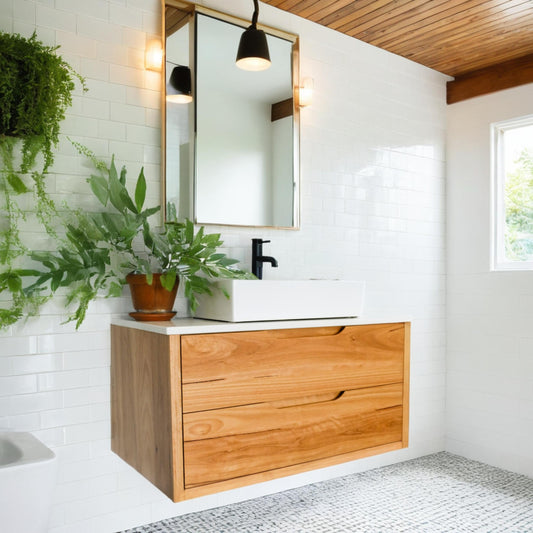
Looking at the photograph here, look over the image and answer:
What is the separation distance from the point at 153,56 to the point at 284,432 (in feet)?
5.55

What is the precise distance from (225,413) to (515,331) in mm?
2155

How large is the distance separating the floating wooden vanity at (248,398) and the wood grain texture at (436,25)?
5.26 ft

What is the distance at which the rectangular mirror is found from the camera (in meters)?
2.60

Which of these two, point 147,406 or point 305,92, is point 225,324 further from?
point 305,92

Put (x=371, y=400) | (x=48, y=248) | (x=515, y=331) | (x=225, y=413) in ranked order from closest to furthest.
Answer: (x=225, y=413), (x=48, y=248), (x=371, y=400), (x=515, y=331)

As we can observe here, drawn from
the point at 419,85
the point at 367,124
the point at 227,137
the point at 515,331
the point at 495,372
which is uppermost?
the point at 419,85

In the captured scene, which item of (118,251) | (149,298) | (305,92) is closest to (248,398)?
(149,298)

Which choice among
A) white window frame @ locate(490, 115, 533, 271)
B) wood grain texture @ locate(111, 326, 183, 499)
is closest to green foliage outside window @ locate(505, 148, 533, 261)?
Result: white window frame @ locate(490, 115, 533, 271)

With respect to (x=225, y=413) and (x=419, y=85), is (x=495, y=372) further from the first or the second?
(x=225, y=413)

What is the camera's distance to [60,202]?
7.59 ft

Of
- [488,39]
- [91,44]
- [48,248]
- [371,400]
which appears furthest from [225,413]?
[488,39]

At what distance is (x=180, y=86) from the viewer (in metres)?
2.61

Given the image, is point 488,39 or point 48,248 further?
point 488,39

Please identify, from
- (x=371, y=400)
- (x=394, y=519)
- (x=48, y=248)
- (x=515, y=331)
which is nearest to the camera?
(x=48, y=248)
